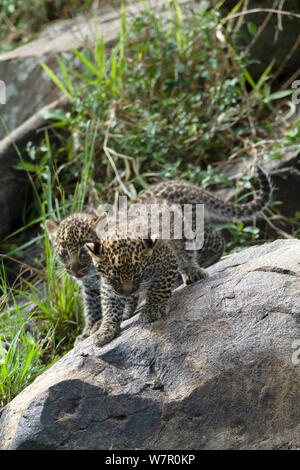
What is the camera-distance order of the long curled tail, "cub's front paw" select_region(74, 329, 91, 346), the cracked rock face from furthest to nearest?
the long curled tail < "cub's front paw" select_region(74, 329, 91, 346) < the cracked rock face

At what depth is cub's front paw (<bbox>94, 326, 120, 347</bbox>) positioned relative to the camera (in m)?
5.15

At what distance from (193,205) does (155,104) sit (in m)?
2.90

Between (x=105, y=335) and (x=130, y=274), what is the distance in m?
0.72

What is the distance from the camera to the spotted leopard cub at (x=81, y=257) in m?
5.84

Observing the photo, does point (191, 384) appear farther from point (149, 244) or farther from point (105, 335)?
point (149, 244)

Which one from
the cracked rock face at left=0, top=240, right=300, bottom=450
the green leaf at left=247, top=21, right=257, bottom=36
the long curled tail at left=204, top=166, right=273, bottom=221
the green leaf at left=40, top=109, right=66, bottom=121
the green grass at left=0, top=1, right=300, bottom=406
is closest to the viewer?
the cracked rock face at left=0, top=240, right=300, bottom=450

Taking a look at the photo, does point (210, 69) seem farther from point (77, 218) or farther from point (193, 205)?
point (77, 218)

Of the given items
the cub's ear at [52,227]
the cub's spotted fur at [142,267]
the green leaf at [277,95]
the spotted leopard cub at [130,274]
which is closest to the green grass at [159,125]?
the green leaf at [277,95]

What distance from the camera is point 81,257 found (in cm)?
585

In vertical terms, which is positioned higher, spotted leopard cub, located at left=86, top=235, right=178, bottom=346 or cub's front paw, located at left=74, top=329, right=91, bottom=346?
spotted leopard cub, located at left=86, top=235, right=178, bottom=346

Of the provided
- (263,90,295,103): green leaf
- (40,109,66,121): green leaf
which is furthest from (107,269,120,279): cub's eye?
(263,90,295,103): green leaf

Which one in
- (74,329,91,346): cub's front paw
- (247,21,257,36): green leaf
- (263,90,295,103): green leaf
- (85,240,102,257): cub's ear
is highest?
(247,21,257,36): green leaf

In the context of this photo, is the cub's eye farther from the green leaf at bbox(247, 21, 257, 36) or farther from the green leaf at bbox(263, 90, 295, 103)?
the green leaf at bbox(247, 21, 257, 36)

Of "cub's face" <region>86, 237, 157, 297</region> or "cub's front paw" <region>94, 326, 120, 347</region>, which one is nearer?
"cub's face" <region>86, 237, 157, 297</region>
